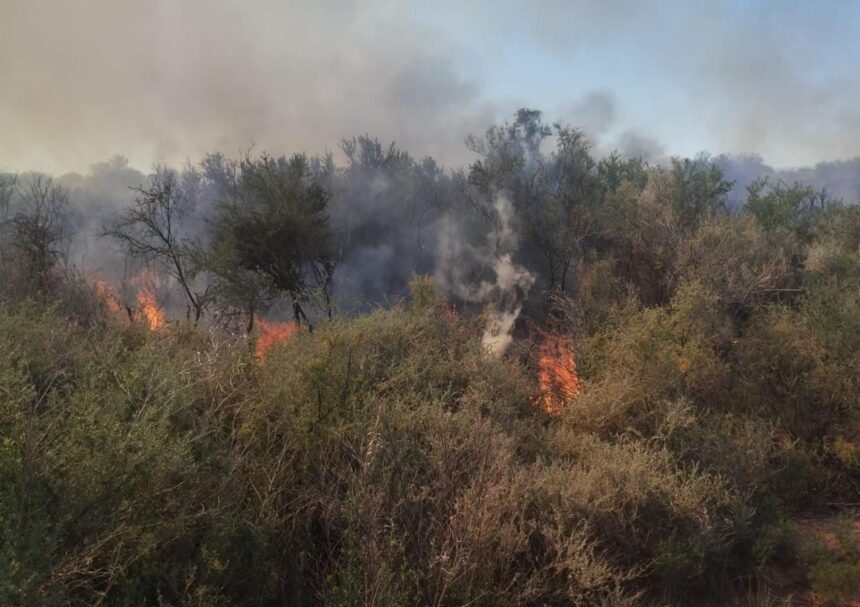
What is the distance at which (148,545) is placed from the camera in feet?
11.7

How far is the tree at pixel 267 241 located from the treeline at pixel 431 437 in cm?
8

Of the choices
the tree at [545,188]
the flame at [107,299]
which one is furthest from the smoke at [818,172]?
the flame at [107,299]

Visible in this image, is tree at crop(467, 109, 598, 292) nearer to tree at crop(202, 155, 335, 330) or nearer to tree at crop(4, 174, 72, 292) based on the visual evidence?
tree at crop(202, 155, 335, 330)

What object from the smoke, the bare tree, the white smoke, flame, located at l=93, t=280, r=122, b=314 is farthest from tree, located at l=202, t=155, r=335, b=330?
the smoke

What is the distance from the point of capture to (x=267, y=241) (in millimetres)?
16266

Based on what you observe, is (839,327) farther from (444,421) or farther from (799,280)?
(444,421)

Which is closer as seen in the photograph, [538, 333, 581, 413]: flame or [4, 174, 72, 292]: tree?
[538, 333, 581, 413]: flame

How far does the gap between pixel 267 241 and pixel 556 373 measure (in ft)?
32.1

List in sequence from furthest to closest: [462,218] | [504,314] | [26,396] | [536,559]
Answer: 1. [462,218]
2. [504,314]
3. [536,559]
4. [26,396]

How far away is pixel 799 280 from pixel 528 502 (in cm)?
1346

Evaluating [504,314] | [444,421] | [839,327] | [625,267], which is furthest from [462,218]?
[444,421]

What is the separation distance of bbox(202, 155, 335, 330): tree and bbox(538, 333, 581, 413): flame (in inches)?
260

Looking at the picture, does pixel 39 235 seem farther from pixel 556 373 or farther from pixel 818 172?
pixel 818 172

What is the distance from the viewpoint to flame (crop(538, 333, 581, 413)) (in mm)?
9867
